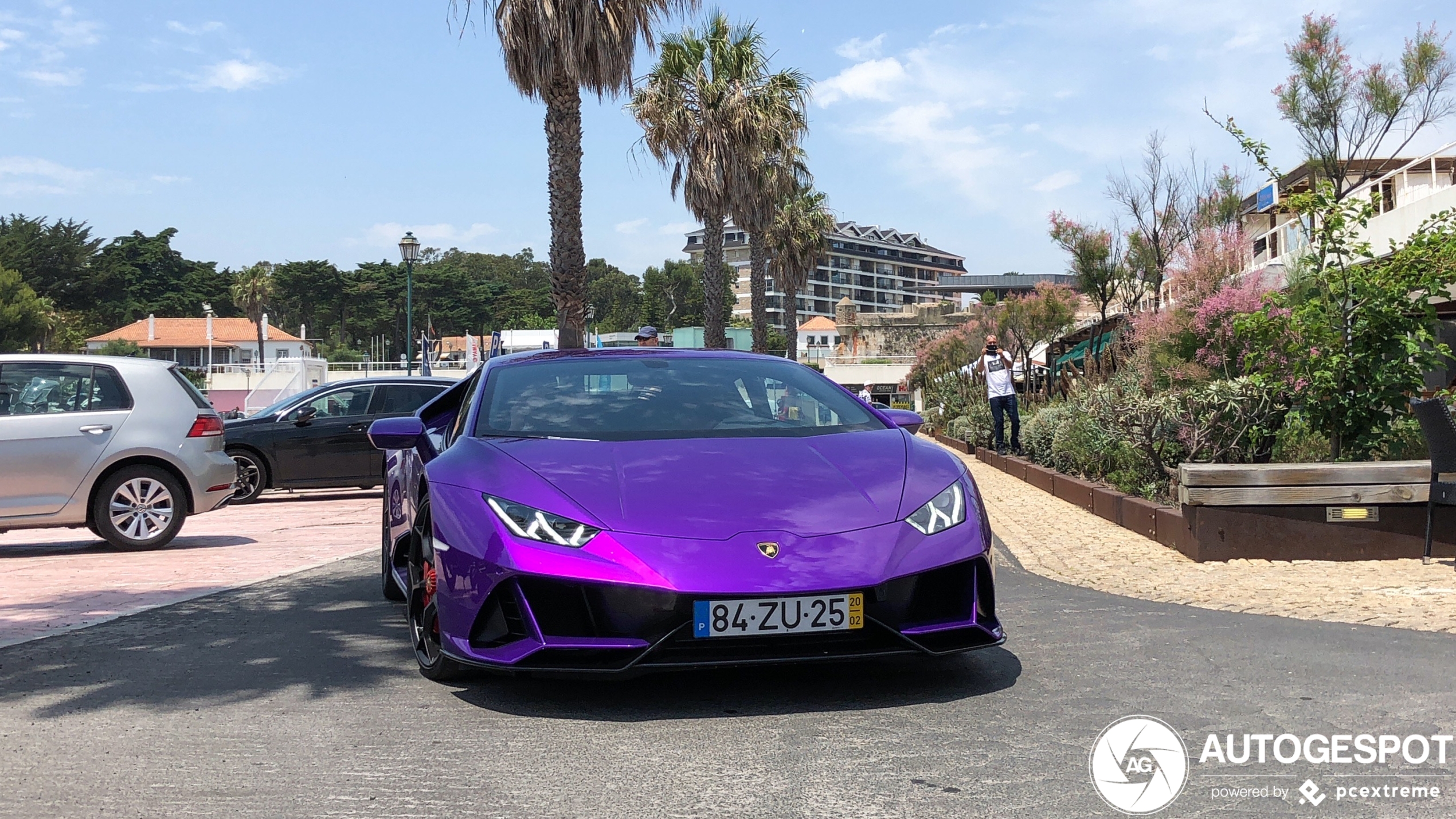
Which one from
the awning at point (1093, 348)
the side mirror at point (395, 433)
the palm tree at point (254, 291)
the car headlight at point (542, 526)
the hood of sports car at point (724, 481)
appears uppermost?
the palm tree at point (254, 291)

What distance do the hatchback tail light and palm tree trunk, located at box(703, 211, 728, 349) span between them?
19.5 meters

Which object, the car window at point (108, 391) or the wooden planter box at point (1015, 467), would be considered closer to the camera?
the car window at point (108, 391)

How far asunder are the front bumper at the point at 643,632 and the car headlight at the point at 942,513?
0.48ft

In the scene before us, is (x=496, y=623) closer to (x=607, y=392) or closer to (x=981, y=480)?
(x=607, y=392)

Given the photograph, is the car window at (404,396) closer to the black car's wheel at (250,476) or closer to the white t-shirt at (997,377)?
the black car's wheel at (250,476)

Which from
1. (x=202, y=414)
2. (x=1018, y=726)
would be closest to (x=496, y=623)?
(x=1018, y=726)

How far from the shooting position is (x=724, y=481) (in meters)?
4.40

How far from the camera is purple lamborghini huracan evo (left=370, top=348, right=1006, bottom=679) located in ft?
13.1

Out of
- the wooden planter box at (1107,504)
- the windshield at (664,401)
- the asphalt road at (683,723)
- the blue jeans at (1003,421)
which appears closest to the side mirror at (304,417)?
the blue jeans at (1003,421)

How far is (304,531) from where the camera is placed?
12125 millimetres

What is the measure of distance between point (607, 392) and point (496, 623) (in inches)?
55.6

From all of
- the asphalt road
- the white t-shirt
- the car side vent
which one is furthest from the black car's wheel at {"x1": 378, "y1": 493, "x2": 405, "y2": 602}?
the white t-shirt

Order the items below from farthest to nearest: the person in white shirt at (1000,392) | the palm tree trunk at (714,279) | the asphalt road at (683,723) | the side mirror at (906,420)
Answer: the palm tree trunk at (714,279) → the person in white shirt at (1000,392) → the side mirror at (906,420) → the asphalt road at (683,723)

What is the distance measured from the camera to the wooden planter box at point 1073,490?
1223 cm
